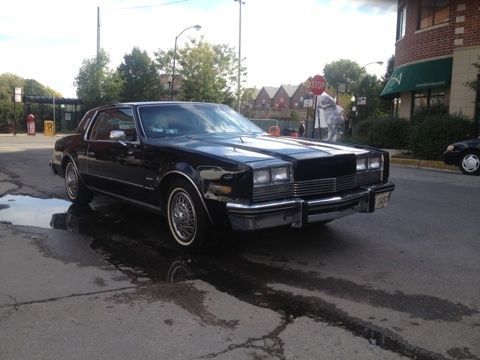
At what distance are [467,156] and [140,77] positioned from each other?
3951 cm

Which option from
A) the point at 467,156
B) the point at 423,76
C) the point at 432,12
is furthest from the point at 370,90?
the point at 467,156

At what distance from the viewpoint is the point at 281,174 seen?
4559 millimetres

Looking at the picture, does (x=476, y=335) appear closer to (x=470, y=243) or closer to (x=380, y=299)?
(x=380, y=299)

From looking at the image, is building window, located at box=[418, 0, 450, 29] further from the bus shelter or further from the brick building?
the bus shelter

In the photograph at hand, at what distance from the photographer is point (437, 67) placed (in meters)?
18.5

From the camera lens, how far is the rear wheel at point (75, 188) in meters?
7.47

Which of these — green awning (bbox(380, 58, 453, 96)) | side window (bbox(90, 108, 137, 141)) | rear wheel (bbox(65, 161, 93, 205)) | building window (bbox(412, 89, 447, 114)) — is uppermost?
green awning (bbox(380, 58, 453, 96))

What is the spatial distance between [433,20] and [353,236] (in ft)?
52.6

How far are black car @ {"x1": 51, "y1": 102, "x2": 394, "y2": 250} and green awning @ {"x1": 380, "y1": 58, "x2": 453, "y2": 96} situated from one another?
13.7 metres

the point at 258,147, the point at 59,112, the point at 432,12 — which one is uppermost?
the point at 432,12

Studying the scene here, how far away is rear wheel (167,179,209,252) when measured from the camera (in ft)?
15.9

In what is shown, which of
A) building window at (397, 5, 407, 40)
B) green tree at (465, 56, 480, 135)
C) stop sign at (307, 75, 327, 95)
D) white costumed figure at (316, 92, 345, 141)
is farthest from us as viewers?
building window at (397, 5, 407, 40)

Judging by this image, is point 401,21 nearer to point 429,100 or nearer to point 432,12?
point 432,12

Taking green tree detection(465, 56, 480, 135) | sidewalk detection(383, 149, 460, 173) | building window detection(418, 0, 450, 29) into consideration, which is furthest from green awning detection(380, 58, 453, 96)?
sidewalk detection(383, 149, 460, 173)
